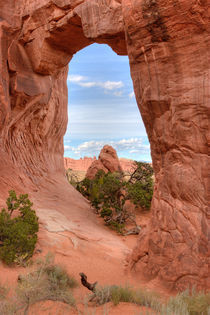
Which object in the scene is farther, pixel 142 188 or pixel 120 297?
pixel 142 188

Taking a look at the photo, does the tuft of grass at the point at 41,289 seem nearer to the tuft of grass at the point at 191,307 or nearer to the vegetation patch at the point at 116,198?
the tuft of grass at the point at 191,307

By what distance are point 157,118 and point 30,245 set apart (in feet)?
16.5

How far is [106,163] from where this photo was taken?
1906cm

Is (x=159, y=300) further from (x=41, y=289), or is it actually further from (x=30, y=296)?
(x=30, y=296)

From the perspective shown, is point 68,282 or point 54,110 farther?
point 54,110

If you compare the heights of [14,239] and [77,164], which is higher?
[77,164]

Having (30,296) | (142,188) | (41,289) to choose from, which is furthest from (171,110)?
(142,188)

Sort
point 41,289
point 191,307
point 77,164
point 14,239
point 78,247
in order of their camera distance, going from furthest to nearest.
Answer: point 77,164 < point 78,247 < point 14,239 < point 41,289 < point 191,307

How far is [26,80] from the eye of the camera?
12531mm

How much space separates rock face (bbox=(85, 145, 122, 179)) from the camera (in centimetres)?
1881

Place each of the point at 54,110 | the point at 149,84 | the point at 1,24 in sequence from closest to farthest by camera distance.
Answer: the point at 149,84, the point at 1,24, the point at 54,110

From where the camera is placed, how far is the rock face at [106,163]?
1881cm

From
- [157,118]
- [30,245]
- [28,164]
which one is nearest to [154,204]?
[157,118]

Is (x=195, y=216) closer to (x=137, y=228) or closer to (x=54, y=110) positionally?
(x=137, y=228)
